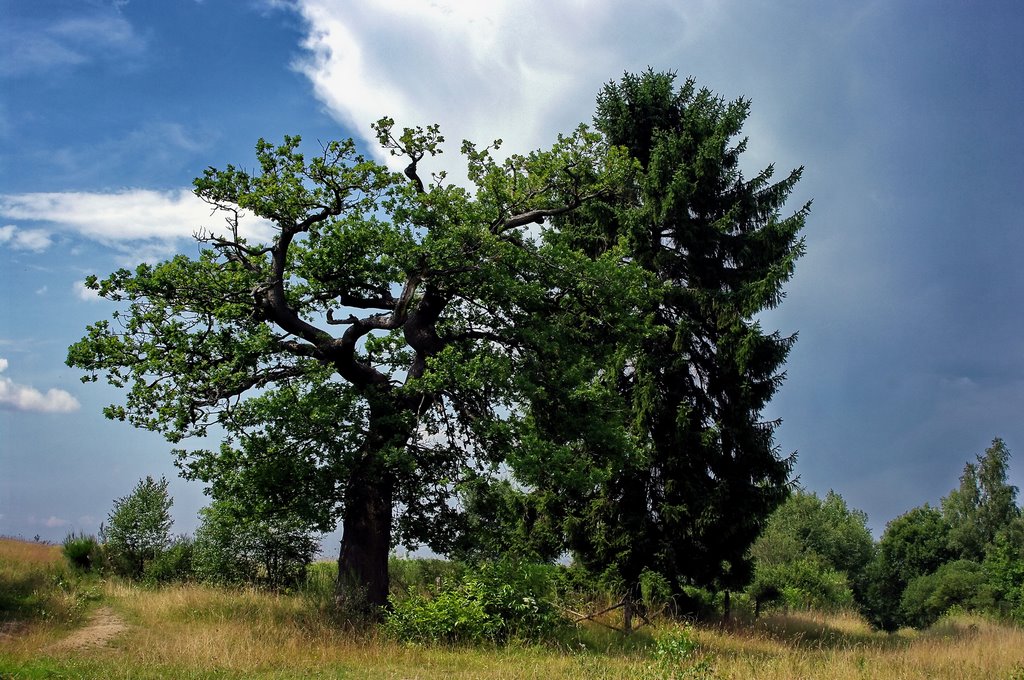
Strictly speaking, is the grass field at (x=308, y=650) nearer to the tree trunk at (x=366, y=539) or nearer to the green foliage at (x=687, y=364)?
the tree trunk at (x=366, y=539)

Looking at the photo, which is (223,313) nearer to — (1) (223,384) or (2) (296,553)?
(1) (223,384)

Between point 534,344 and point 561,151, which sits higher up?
point 561,151

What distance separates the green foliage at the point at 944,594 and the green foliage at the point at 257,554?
28024mm

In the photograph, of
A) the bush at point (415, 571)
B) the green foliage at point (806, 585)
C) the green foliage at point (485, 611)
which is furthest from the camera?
the green foliage at point (806, 585)

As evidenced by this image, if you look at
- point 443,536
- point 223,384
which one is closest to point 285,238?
point 223,384

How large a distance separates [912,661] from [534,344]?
973 cm

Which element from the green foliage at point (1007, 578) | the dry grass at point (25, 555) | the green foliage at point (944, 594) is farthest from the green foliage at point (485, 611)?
the green foliage at point (944, 594)

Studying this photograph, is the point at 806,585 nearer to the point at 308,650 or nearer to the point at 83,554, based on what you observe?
the point at 308,650

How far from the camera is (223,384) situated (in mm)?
15250

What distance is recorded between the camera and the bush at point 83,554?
22156 millimetres

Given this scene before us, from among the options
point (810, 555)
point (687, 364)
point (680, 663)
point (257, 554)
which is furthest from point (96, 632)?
point (810, 555)

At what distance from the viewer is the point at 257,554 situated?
21.1m

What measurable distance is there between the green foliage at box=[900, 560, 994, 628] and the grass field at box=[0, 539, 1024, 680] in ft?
47.6

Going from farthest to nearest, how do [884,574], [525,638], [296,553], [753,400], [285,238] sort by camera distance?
[884,574], [296,553], [753,400], [285,238], [525,638]
